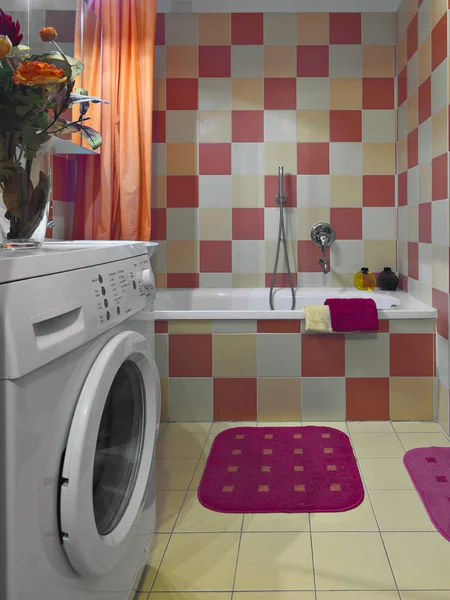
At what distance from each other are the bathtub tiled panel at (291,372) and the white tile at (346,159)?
121 centimetres

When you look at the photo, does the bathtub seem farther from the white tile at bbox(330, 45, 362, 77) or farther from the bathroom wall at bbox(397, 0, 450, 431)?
the white tile at bbox(330, 45, 362, 77)

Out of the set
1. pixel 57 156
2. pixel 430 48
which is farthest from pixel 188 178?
pixel 430 48

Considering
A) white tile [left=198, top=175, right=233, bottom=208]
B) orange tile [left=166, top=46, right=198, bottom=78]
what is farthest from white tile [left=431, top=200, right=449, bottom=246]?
orange tile [left=166, top=46, right=198, bottom=78]

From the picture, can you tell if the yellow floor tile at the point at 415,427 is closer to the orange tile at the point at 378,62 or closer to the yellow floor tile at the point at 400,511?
the yellow floor tile at the point at 400,511

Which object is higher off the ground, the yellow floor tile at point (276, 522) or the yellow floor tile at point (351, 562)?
the yellow floor tile at point (276, 522)

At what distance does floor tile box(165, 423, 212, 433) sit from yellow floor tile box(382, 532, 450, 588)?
3.60 ft

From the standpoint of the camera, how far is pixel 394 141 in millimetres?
3584

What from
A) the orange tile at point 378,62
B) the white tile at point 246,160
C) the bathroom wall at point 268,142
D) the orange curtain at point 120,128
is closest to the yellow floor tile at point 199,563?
the orange curtain at point 120,128

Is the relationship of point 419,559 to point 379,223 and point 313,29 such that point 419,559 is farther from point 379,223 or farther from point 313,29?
point 313,29

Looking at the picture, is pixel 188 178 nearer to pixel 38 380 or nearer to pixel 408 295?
pixel 408 295

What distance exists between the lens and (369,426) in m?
2.75

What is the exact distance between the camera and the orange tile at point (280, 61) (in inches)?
141

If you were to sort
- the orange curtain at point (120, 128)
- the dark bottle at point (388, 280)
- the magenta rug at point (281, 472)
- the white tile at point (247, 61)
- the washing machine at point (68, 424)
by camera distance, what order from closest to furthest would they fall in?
the washing machine at point (68, 424) → the magenta rug at point (281, 472) → the orange curtain at point (120, 128) → the dark bottle at point (388, 280) → the white tile at point (247, 61)

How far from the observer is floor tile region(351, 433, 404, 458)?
242 cm
